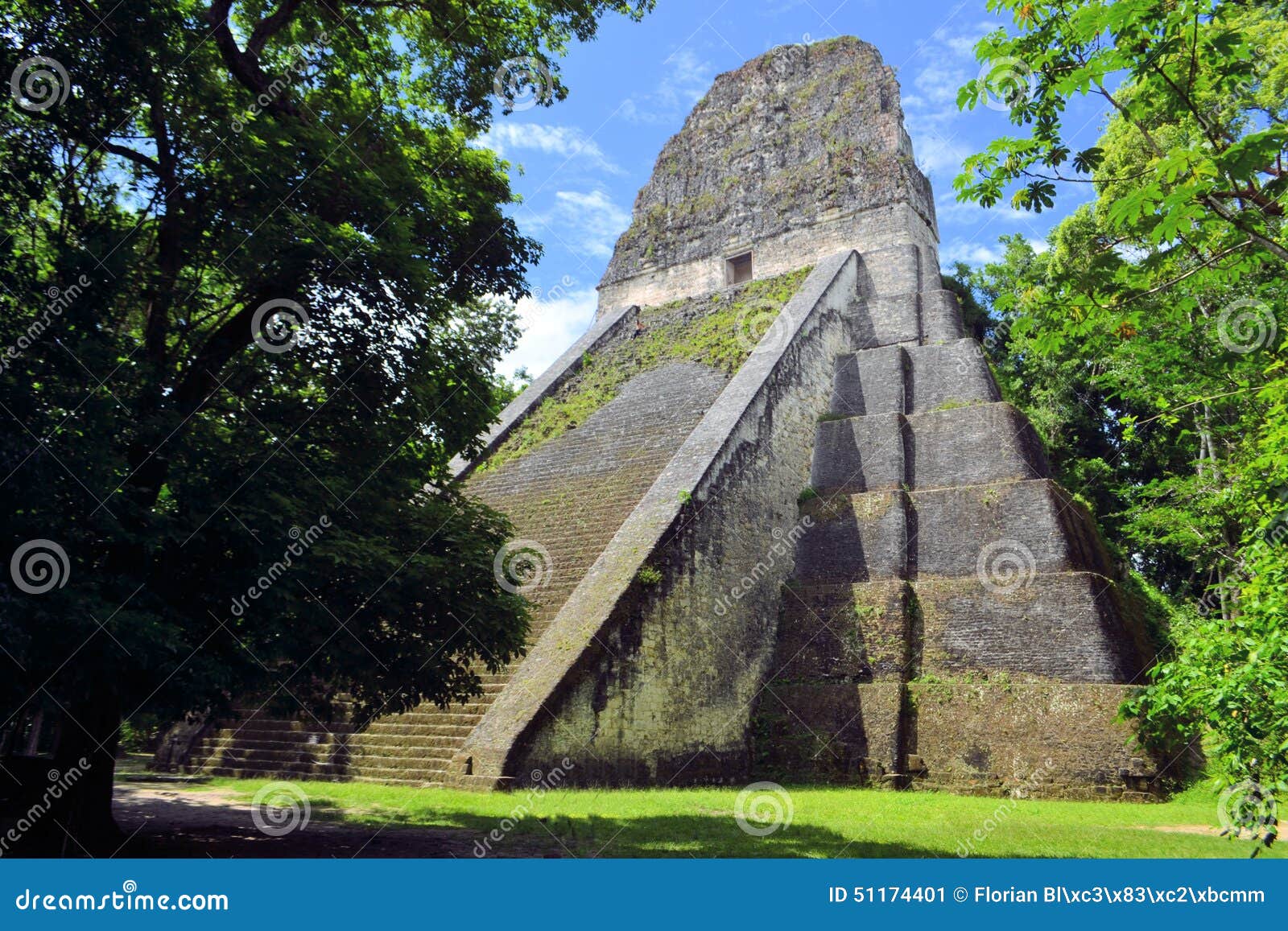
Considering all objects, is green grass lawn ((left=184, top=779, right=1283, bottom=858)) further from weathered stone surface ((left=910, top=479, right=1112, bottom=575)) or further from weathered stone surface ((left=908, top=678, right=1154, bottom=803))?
weathered stone surface ((left=910, top=479, right=1112, bottom=575))

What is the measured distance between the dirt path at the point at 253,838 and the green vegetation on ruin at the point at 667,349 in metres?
10.00

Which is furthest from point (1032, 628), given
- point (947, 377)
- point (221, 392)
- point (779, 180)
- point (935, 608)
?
point (779, 180)

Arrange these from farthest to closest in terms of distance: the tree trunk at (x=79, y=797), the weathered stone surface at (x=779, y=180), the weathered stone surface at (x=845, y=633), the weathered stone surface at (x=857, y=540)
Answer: the weathered stone surface at (x=779, y=180), the weathered stone surface at (x=857, y=540), the weathered stone surface at (x=845, y=633), the tree trunk at (x=79, y=797)

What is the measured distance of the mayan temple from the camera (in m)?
10.0

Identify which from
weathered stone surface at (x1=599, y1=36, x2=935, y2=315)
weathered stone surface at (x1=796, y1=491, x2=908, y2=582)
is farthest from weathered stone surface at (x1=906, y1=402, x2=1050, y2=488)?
weathered stone surface at (x1=599, y1=36, x2=935, y2=315)

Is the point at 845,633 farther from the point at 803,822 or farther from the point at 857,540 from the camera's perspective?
the point at 803,822

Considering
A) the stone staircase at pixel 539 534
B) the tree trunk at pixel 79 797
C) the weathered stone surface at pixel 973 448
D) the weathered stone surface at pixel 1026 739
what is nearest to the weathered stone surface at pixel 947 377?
the weathered stone surface at pixel 973 448

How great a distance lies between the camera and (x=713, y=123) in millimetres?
25969

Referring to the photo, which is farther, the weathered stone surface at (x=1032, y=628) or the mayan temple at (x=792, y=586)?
the weathered stone surface at (x=1032, y=628)

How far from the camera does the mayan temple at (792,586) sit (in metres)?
10.0

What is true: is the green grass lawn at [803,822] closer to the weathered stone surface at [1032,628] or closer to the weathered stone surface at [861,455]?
the weathered stone surface at [1032,628]

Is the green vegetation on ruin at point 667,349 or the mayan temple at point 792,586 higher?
the green vegetation on ruin at point 667,349

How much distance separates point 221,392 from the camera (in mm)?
6555

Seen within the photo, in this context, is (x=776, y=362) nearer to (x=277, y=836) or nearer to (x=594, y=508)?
(x=594, y=508)
